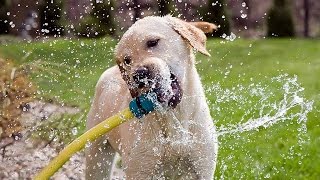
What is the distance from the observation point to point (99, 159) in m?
5.11

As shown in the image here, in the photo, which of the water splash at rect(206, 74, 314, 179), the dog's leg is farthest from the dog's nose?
the water splash at rect(206, 74, 314, 179)

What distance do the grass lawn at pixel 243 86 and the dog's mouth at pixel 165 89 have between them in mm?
972

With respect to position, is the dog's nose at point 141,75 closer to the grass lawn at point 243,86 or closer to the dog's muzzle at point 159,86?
the dog's muzzle at point 159,86

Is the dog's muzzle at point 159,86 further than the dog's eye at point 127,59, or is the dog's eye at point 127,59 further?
the dog's eye at point 127,59

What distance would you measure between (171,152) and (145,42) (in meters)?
0.67

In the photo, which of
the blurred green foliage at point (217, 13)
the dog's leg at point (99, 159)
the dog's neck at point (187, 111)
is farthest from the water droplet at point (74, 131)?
the blurred green foliage at point (217, 13)

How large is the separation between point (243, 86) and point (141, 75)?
726cm

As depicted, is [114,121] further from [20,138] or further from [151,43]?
[20,138]

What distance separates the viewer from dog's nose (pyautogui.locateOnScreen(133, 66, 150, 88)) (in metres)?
3.99

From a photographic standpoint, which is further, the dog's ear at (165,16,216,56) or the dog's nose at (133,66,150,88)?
the dog's ear at (165,16,216,56)

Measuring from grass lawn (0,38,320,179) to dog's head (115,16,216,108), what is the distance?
869 mm

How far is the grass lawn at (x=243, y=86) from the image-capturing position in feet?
22.7

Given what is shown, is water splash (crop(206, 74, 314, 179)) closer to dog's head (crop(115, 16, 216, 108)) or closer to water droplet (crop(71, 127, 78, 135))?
water droplet (crop(71, 127, 78, 135))

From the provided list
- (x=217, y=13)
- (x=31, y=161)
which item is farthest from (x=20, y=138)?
(x=217, y=13)
